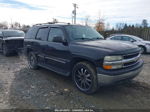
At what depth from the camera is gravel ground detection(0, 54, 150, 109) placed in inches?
142

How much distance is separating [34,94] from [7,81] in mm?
1585

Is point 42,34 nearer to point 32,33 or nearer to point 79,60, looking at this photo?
point 32,33

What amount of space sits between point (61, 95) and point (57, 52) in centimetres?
143

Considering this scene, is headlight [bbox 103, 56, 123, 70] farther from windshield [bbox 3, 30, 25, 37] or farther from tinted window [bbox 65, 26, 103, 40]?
windshield [bbox 3, 30, 25, 37]

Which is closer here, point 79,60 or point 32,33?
point 79,60

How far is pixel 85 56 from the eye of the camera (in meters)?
3.91

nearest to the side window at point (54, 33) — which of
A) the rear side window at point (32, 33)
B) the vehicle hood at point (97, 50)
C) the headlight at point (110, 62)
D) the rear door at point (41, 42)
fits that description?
the rear door at point (41, 42)

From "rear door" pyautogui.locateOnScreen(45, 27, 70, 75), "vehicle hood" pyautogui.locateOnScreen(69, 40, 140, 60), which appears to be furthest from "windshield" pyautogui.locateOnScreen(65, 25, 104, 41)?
"vehicle hood" pyautogui.locateOnScreen(69, 40, 140, 60)

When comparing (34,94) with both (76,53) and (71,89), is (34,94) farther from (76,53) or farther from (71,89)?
(76,53)

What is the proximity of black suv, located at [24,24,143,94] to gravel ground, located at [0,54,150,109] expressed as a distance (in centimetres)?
40

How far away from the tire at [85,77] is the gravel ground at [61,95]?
186 millimetres

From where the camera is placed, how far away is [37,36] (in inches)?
243

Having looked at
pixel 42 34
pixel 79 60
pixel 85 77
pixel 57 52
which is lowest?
pixel 85 77

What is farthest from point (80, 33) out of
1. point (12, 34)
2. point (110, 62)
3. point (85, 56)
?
point (12, 34)
